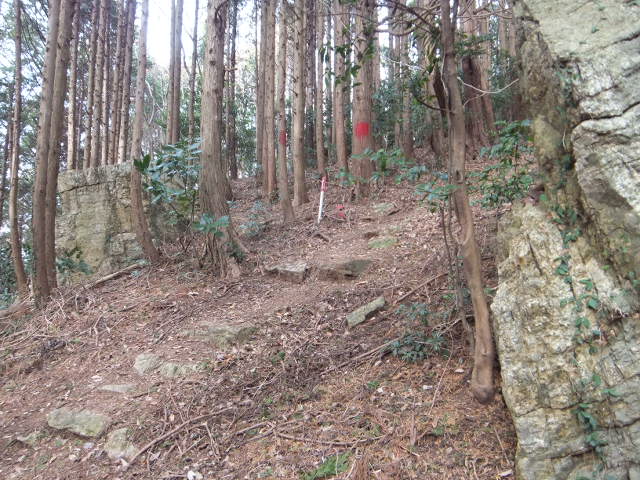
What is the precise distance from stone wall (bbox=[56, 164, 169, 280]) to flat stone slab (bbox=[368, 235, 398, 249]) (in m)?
4.58

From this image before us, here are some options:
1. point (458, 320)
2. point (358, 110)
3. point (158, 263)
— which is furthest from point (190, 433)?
point (358, 110)

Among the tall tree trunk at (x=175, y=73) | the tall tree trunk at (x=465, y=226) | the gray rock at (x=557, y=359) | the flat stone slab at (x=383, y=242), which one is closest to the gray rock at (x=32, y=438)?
the tall tree trunk at (x=465, y=226)

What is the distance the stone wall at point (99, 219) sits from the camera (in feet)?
27.5

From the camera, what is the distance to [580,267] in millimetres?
2730

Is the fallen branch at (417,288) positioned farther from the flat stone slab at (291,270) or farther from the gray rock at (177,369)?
the gray rock at (177,369)

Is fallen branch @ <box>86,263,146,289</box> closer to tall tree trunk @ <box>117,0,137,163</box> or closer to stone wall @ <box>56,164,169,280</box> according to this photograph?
stone wall @ <box>56,164,169,280</box>

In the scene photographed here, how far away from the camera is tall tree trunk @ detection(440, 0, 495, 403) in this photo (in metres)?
3.17

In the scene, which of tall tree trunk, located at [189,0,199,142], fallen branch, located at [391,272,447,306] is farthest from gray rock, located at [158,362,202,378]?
tall tree trunk, located at [189,0,199,142]

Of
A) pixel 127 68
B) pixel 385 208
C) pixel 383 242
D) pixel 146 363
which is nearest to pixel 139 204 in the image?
pixel 146 363

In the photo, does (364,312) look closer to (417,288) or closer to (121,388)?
(417,288)

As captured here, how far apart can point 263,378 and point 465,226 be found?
2.43m

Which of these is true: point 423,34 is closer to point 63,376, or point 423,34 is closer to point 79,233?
point 63,376

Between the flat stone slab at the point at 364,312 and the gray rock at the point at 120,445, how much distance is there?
95.0 inches

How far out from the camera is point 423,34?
3553mm
